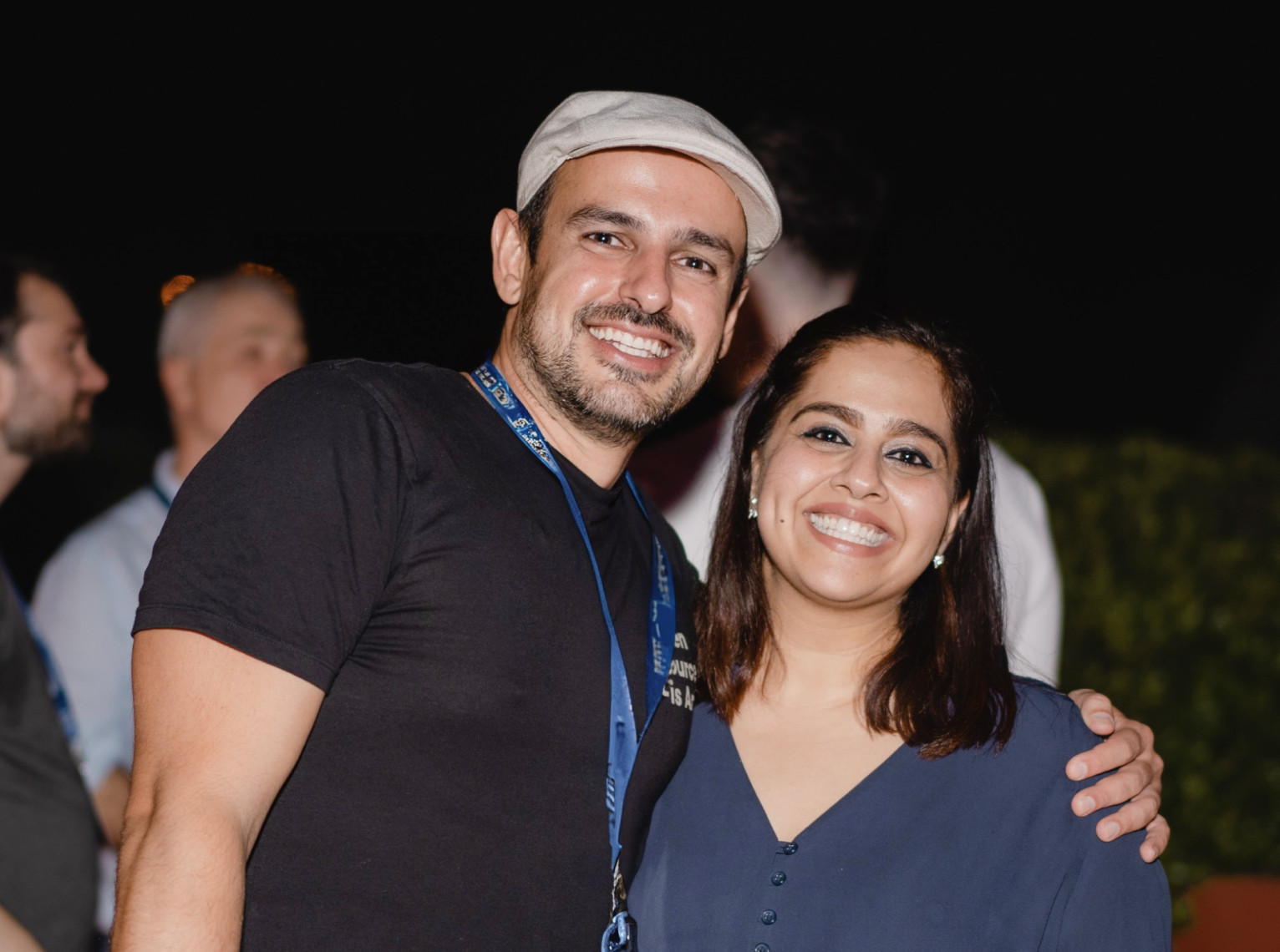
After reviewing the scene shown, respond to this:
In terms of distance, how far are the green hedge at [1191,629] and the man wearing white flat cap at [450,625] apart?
428 centimetres

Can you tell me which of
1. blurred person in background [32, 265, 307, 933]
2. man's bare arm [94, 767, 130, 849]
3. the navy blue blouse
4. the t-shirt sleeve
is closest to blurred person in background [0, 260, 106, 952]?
blurred person in background [32, 265, 307, 933]

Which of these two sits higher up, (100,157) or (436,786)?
(100,157)

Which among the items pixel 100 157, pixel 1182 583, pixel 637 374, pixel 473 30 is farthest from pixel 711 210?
pixel 100 157

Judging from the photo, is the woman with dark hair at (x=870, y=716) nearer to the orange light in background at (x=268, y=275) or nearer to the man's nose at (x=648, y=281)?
the man's nose at (x=648, y=281)

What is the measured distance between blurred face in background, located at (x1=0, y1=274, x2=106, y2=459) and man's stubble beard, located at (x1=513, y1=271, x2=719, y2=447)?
6.58 ft

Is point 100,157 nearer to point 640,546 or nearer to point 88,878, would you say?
point 88,878

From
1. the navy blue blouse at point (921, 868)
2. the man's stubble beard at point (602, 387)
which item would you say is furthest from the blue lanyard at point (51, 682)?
the navy blue blouse at point (921, 868)

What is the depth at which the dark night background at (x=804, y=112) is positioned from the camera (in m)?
7.25

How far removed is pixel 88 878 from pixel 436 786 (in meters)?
1.55

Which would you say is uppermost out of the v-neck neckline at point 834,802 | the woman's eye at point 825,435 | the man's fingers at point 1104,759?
the woman's eye at point 825,435

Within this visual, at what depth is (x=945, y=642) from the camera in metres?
2.57

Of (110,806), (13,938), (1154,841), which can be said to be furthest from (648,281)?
(110,806)

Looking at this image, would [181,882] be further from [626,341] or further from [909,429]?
[909,429]

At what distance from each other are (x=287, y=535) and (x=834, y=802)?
48.2 inches
